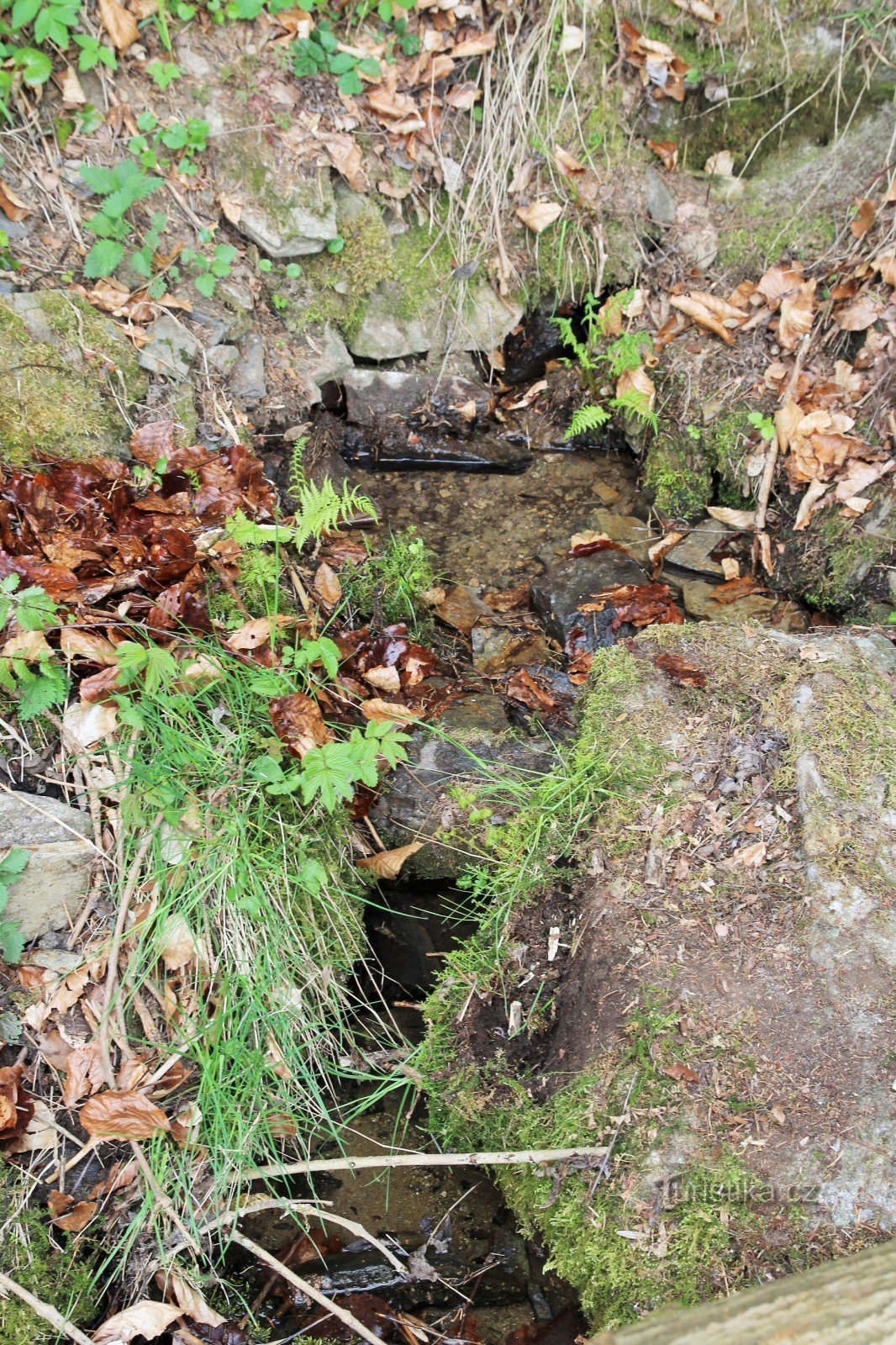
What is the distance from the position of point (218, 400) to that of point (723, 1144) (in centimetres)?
367

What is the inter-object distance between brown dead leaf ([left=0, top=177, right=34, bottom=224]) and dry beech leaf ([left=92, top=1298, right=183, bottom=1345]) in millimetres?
3973

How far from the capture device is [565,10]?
4.13 meters

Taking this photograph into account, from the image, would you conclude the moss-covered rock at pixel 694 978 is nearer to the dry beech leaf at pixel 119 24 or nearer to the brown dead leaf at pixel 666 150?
the brown dead leaf at pixel 666 150

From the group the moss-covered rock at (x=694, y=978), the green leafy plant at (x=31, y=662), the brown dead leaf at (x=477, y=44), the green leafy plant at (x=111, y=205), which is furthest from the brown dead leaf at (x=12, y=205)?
the moss-covered rock at (x=694, y=978)

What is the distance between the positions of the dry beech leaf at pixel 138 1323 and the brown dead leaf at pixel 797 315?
4.34 metres

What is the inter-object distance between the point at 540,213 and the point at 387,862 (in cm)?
338

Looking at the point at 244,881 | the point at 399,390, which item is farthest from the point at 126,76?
the point at 244,881

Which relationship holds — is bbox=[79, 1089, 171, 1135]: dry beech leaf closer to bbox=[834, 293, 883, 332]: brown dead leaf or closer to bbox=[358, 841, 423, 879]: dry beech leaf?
bbox=[358, 841, 423, 879]: dry beech leaf

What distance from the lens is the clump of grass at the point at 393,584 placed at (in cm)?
377

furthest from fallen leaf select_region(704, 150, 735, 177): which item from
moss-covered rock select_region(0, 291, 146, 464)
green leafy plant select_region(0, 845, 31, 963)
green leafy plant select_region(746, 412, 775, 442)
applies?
green leafy plant select_region(0, 845, 31, 963)

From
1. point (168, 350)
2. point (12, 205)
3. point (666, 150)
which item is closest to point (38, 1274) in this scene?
point (168, 350)

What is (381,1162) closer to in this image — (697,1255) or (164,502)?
(697,1255)

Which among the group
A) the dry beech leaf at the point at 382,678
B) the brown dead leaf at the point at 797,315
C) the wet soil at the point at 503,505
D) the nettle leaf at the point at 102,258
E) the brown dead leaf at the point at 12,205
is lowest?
the dry beech leaf at the point at 382,678

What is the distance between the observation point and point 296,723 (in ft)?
9.45
